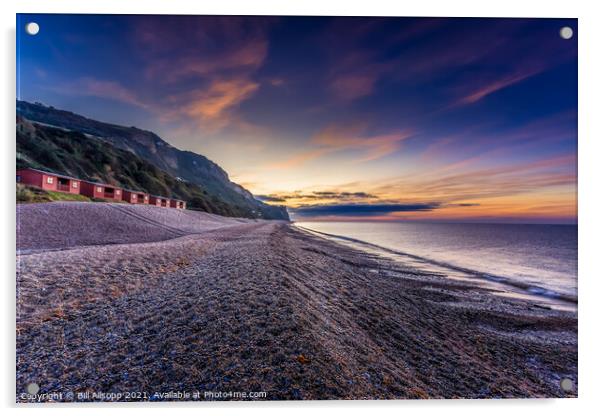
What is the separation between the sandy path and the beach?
0.02 meters

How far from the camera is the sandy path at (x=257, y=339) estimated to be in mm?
3146

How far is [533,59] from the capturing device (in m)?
5.20

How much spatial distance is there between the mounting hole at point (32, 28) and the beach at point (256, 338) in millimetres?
4348

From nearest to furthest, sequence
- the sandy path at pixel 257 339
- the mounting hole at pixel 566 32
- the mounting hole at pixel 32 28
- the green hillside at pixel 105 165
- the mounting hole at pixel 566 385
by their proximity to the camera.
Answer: the sandy path at pixel 257 339, the mounting hole at pixel 566 385, the mounting hole at pixel 32 28, the mounting hole at pixel 566 32, the green hillside at pixel 105 165

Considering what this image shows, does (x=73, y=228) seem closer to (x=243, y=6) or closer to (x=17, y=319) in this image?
(x=17, y=319)

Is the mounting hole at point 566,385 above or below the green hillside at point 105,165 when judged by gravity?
below

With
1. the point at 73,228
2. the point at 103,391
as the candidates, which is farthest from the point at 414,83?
the point at 73,228

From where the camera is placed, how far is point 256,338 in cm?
340

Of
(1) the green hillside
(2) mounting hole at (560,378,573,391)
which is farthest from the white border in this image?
(1) the green hillside

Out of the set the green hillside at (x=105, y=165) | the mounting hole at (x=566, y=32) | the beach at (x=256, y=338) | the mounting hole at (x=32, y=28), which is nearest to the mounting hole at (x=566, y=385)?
the beach at (x=256, y=338)

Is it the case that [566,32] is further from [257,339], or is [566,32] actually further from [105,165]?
[105,165]

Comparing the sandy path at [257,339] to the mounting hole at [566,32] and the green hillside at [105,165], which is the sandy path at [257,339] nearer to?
the mounting hole at [566,32]

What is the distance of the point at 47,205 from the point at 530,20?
1599cm

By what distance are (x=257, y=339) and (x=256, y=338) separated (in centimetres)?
2
